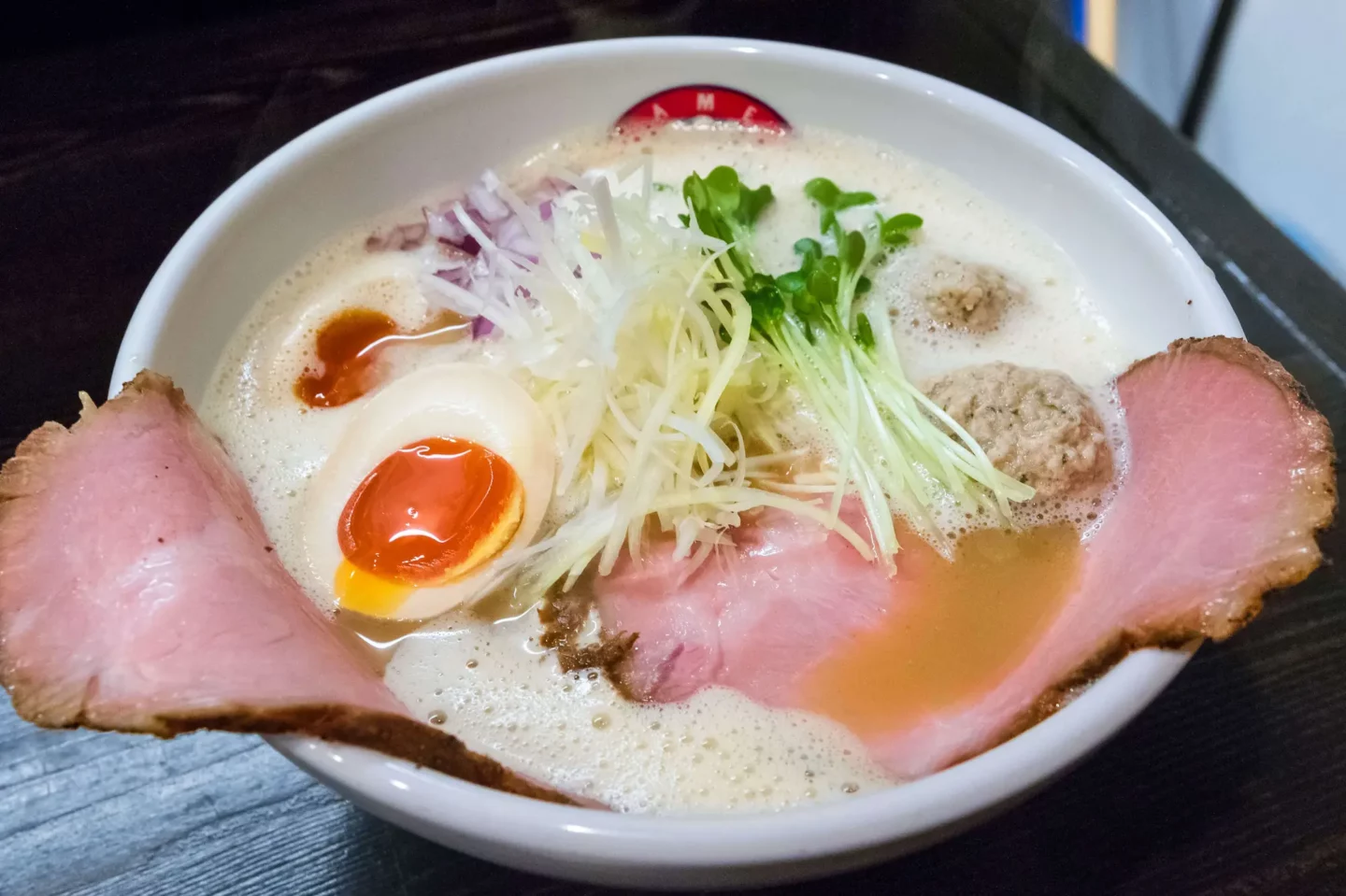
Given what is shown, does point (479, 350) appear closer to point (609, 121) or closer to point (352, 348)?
point (352, 348)

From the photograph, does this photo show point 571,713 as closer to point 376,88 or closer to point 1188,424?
point 1188,424

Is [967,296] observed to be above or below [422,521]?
above

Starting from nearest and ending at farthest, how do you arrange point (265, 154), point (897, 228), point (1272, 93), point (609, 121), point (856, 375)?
point (856, 375) < point (897, 228) < point (609, 121) < point (265, 154) < point (1272, 93)

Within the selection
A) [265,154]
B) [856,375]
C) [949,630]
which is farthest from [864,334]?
[265,154]

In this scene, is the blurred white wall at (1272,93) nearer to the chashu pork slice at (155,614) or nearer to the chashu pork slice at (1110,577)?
the chashu pork slice at (1110,577)

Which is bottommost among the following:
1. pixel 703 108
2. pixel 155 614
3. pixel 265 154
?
pixel 265 154

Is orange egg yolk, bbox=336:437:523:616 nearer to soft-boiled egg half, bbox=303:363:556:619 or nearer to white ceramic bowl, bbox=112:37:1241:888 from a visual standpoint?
soft-boiled egg half, bbox=303:363:556:619

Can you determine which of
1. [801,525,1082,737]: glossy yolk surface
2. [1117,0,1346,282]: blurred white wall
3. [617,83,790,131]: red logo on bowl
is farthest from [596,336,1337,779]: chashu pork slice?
[1117,0,1346,282]: blurred white wall
